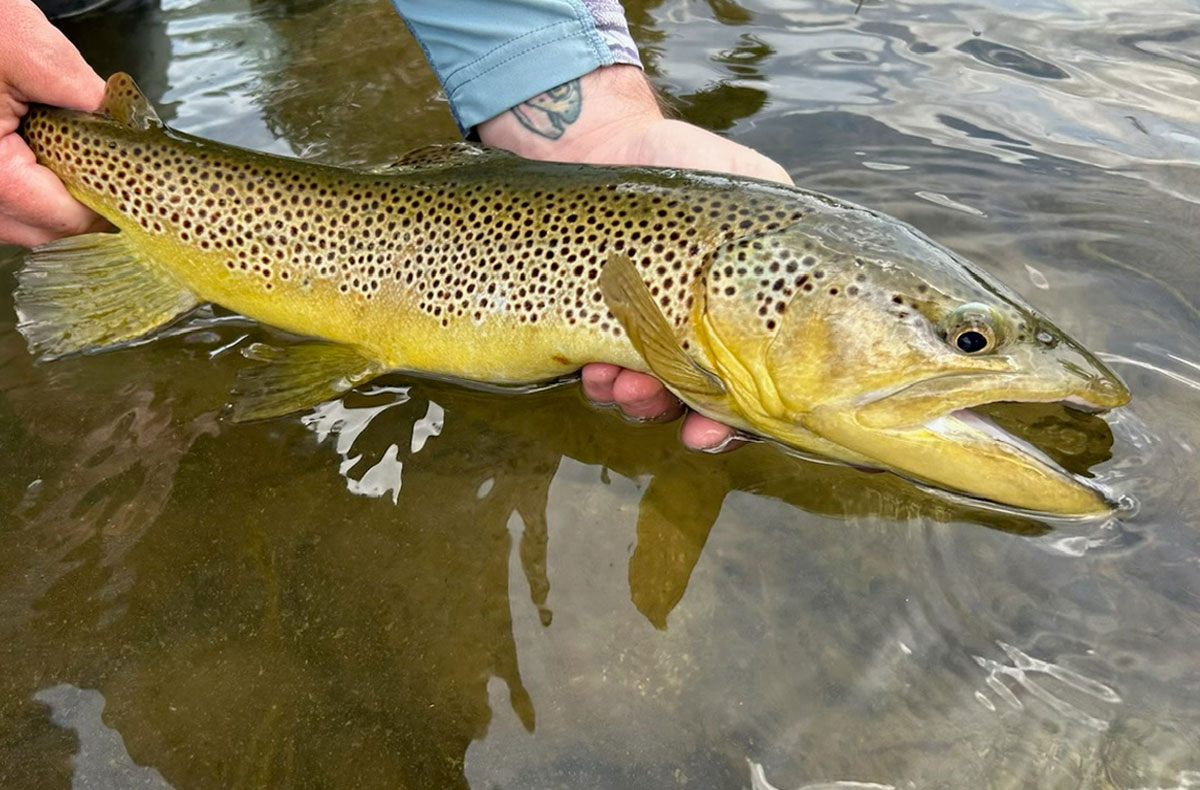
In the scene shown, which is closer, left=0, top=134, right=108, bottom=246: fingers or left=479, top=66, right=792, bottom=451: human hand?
left=479, top=66, right=792, bottom=451: human hand

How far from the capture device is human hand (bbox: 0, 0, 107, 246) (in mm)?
3250

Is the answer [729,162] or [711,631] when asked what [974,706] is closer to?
[711,631]

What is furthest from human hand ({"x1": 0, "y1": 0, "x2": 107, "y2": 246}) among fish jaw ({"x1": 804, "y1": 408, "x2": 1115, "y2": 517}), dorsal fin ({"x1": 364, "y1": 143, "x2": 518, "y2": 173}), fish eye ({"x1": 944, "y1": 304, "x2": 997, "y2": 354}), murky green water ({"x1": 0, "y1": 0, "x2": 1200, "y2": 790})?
fish eye ({"x1": 944, "y1": 304, "x2": 997, "y2": 354})

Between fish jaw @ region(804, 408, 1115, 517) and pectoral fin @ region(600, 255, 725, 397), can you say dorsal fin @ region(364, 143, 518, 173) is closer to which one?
pectoral fin @ region(600, 255, 725, 397)

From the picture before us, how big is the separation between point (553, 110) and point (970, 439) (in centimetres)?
242

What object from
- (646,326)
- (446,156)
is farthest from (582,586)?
(446,156)

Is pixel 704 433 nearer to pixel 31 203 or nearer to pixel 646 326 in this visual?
pixel 646 326

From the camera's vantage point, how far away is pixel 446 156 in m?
3.37

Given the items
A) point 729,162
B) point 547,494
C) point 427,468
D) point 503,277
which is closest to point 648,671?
point 547,494

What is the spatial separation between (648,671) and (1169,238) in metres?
3.12

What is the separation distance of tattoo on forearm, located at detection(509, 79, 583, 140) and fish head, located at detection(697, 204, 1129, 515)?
1521mm

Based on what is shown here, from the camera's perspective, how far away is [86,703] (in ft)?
7.81

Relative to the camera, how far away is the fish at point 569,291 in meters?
2.48

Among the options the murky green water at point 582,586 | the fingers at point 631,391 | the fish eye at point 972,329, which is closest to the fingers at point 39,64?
the murky green water at point 582,586
